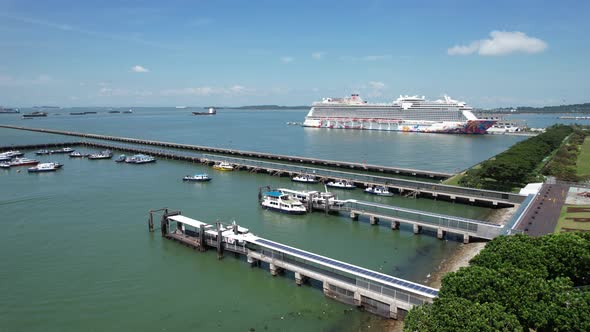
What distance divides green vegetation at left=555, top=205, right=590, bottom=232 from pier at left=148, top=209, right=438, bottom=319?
13900 millimetres

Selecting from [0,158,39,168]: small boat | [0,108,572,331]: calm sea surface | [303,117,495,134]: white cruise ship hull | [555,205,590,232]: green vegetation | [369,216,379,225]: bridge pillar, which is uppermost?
[303,117,495,134]: white cruise ship hull

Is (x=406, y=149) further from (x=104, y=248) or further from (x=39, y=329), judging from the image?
(x=39, y=329)

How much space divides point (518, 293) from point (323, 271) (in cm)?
938

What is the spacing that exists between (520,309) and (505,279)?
108cm

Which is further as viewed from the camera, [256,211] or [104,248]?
[256,211]

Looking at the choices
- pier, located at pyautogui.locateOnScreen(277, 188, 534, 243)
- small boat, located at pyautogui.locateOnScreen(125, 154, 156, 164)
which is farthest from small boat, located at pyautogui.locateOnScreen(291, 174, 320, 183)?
small boat, located at pyautogui.locateOnScreen(125, 154, 156, 164)

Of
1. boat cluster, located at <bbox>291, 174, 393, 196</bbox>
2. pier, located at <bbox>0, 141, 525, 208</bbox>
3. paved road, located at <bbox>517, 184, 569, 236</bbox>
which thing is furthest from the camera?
boat cluster, located at <bbox>291, 174, 393, 196</bbox>

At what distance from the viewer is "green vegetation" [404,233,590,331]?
12023 millimetres

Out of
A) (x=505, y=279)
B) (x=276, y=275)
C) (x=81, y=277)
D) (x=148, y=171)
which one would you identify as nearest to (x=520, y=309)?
(x=505, y=279)

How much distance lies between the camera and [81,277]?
22.1m

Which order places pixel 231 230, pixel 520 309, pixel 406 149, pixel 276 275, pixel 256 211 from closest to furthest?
1. pixel 520 309
2. pixel 276 275
3. pixel 231 230
4. pixel 256 211
5. pixel 406 149

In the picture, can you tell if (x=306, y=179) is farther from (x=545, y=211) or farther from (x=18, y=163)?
(x=18, y=163)

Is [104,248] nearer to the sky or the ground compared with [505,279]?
nearer to the ground

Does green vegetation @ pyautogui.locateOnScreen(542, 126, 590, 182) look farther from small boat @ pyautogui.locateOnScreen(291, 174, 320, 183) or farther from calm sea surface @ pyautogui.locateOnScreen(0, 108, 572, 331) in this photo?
small boat @ pyautogui.locateOnScreen(291, 174, 320, 183)
